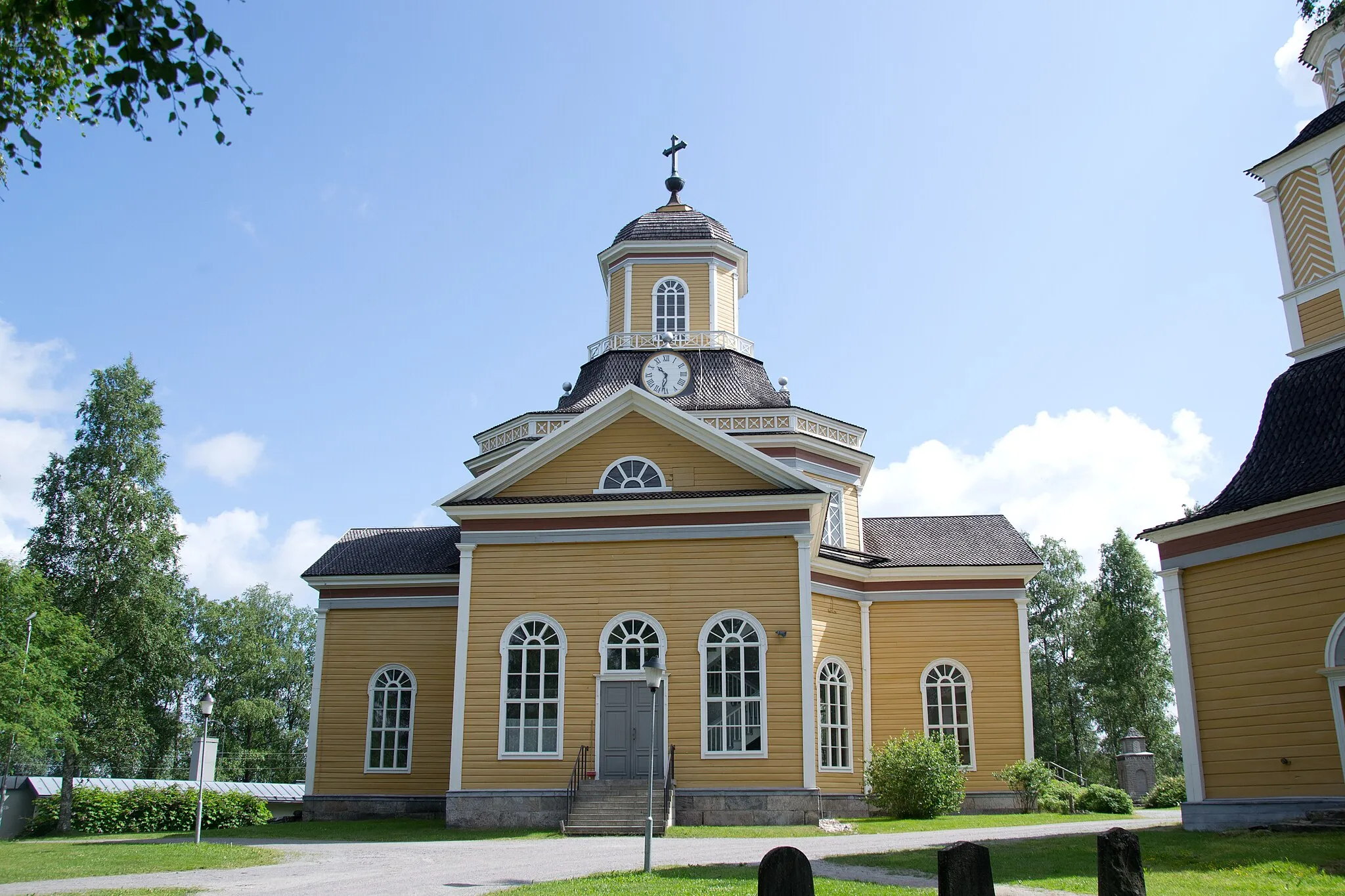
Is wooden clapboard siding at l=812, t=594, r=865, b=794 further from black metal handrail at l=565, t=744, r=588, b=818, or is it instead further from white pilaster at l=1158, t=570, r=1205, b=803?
white pilaster at l=1158, t=570, r=1205, b=803

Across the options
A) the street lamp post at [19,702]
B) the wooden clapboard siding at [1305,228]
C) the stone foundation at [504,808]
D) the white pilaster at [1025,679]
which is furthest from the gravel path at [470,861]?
the street lamp post at [19,702]

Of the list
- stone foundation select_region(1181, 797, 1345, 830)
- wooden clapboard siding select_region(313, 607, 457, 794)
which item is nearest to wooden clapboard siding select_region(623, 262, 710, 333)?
wooden clapboard siding select_region(313, 607, 457, 794)

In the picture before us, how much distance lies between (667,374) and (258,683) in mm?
35498

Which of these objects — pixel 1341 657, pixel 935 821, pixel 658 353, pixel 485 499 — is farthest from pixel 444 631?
pixel 1341 657

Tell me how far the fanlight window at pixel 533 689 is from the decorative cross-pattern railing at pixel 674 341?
10.7 m

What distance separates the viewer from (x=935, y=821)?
21.2 m

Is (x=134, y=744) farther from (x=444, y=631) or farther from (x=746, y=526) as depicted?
(x=746, y=526)

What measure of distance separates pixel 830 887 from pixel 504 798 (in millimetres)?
11265

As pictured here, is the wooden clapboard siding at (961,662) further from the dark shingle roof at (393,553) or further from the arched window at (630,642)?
the dark shingle roof at (393,553)

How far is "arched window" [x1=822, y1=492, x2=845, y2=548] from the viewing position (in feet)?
89.9

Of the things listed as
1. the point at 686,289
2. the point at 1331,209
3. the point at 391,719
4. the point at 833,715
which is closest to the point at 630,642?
the point at 833,715

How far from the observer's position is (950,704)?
2620 cm

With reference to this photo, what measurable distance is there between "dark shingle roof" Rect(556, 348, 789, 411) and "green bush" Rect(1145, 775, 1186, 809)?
51.1 ft

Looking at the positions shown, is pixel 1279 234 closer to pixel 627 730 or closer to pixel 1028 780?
pixel 1028 780
